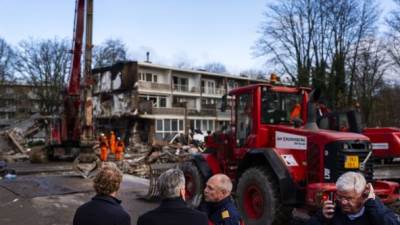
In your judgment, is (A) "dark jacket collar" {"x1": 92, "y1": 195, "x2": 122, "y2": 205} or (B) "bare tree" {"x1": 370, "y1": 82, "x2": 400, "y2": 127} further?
(B) "bare tree" {"x1": 370, "y1": 82, "x2": 400, "y2": 127}

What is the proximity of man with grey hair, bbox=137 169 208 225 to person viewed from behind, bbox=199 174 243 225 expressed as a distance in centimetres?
69

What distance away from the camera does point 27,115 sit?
6519 centimetres

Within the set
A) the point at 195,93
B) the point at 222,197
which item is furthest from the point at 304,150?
Answer: the point at 195,93

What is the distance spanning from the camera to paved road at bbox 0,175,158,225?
1004cm

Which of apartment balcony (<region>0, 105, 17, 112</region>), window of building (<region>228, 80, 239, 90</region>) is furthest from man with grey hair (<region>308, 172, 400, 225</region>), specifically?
apartment balcony (<region>0, 105, 17, 112</region>)

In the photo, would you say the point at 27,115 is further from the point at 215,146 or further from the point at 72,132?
the point at 215,146

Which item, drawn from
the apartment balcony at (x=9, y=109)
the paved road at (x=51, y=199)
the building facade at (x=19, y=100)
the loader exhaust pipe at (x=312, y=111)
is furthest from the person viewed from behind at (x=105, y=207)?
the apartment balcony at (x=9, y=109)

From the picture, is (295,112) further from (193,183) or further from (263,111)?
(193,183)

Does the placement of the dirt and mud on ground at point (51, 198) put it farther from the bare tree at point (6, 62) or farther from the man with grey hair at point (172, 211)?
→ the bare tree at point (6, 62)

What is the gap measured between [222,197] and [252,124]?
201 inches

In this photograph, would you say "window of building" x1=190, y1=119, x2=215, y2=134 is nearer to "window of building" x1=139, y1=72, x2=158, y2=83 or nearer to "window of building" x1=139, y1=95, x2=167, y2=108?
"window of building" x1=139, y1=95, x2=167, y2=108

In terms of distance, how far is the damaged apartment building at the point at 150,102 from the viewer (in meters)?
50.7

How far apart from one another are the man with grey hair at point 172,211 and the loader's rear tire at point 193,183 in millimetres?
6646

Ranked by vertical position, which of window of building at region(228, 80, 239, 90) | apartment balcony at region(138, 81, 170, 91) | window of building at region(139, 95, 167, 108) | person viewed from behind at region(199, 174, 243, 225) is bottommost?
person viewed from behind at region(199, 174, 243, 225)
